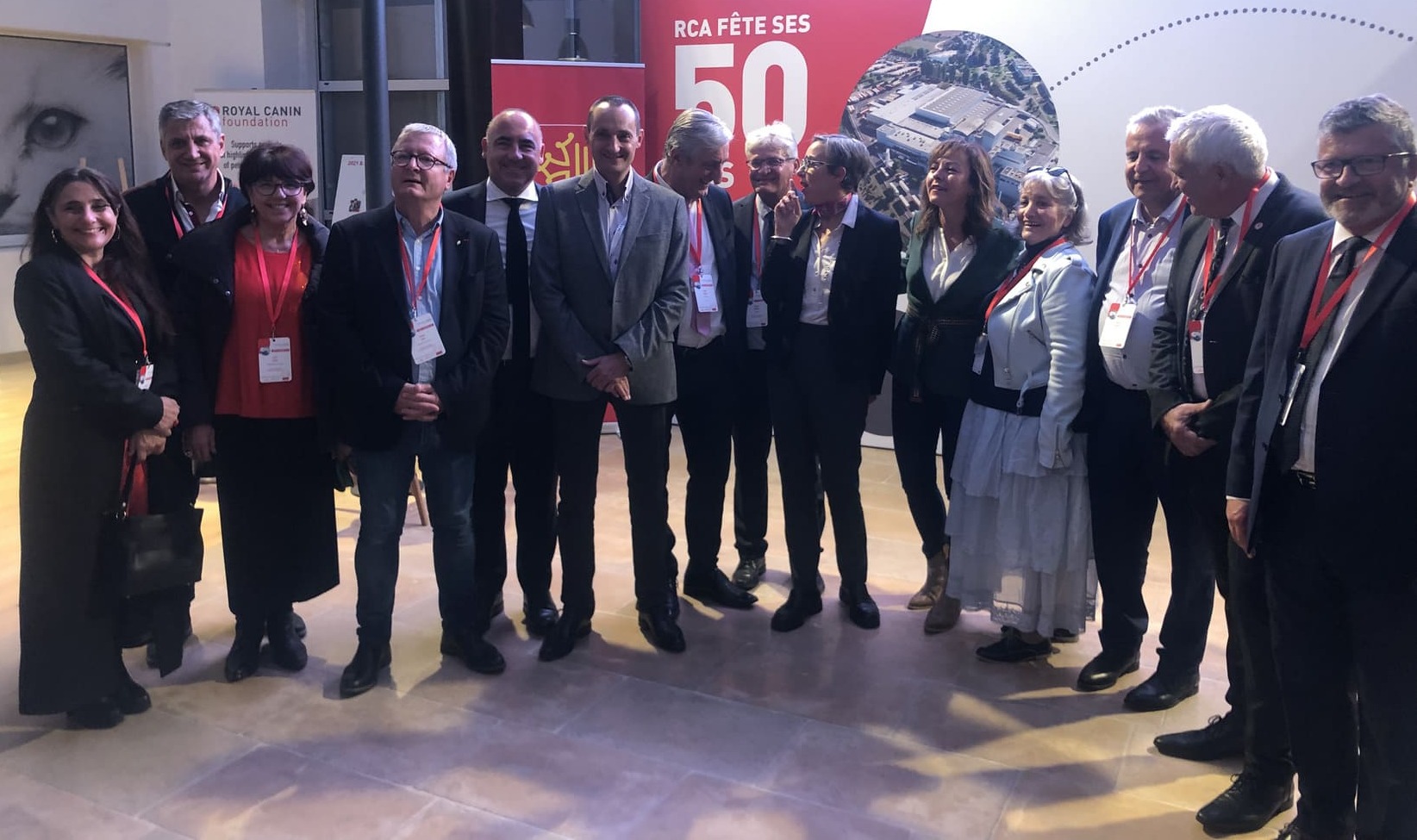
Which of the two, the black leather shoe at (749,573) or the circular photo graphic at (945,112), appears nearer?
the black leather shoe at (749,573)

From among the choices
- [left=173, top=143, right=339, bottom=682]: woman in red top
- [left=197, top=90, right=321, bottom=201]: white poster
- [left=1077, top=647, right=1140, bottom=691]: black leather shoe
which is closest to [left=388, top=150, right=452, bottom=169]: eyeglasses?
[left=173, top=143, right=339, bottom=682]: woman in red top

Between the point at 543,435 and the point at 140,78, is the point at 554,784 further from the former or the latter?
the point at 140,78

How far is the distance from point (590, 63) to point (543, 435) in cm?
319

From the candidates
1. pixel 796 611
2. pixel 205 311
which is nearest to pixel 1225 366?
pixel 796 611

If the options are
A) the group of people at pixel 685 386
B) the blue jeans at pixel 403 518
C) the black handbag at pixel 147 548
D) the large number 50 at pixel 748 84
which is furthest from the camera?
the large number 50 at pixel 748 84

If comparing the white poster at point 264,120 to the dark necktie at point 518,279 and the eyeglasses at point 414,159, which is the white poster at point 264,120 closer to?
the dark necktie at point 518,279

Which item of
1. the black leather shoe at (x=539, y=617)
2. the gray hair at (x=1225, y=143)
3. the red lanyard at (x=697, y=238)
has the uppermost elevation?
the gray hair at (x=1225, y=143)

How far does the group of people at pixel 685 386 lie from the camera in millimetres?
2646

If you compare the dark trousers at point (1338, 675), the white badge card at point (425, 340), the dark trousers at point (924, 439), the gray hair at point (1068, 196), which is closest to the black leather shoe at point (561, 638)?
the white badge card at point (425, 340)

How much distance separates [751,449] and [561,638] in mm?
1008

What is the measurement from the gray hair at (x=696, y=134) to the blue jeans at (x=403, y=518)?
118 centimetres

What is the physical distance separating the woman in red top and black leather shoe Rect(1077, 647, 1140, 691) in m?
2.33

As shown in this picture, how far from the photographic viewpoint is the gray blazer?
3.28 meters

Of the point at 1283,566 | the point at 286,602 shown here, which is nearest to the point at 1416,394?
the point at 1283,566
